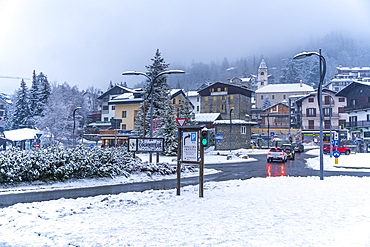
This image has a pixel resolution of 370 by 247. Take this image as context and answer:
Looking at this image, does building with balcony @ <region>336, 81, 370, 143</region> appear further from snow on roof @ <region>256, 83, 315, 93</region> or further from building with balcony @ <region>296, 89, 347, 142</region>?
snow on roof @ <region>256, 83, 315, 93</region>

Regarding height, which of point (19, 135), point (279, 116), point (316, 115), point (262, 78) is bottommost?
point (19, 135)

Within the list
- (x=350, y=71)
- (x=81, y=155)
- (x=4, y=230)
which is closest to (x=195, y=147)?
(x=4, y=230)

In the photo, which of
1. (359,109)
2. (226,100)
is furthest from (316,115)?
(359,109)

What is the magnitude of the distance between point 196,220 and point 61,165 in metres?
9.62

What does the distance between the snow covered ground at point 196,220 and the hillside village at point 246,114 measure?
91.3 feet

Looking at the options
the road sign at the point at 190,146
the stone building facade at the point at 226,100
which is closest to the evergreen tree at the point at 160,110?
the road sign at the point at 190,146

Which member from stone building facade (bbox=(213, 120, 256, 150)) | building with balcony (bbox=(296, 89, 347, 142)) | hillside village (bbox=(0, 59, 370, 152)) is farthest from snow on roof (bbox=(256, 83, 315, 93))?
stone building facade (bbox=(213, 120, 256, 150))

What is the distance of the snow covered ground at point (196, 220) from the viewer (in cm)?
582

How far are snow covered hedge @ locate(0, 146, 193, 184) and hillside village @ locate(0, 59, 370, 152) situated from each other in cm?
2249

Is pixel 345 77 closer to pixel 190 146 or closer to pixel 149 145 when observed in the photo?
pixel 149 145

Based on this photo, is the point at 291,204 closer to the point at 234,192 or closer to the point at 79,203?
the point at 234,192

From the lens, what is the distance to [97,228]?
662 centimetres

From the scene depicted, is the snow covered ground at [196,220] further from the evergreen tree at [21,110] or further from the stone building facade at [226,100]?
the evergreen tree at [21,110]

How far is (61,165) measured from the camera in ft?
47.0
